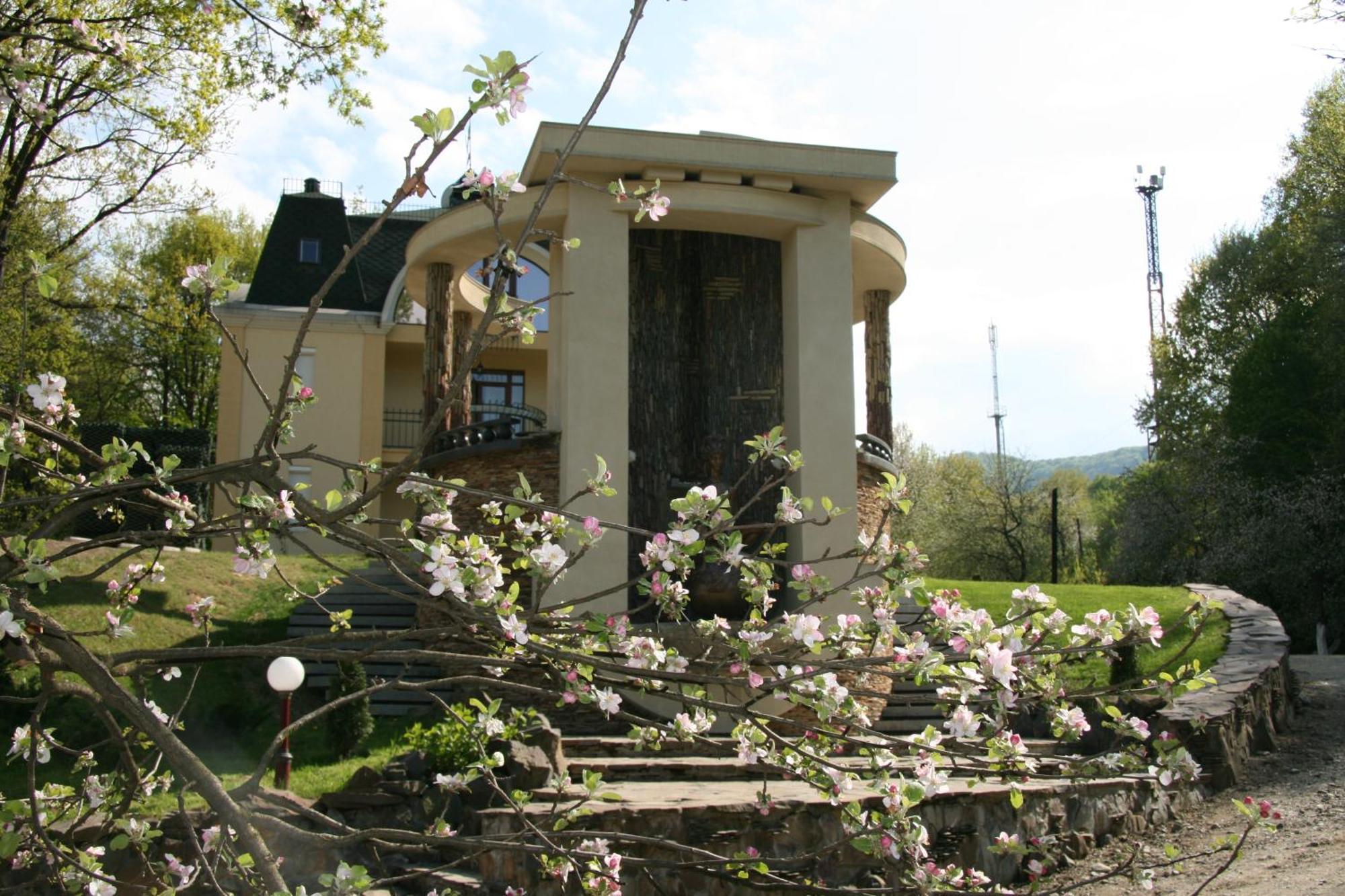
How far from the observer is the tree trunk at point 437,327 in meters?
14.2

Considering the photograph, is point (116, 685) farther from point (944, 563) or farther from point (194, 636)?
point (944, 563)

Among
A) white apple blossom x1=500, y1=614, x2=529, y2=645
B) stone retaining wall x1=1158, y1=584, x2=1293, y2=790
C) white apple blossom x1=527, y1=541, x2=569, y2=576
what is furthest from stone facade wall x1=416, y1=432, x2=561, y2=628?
white apple blossom x1=500, y1=614, x2=529, y2=645

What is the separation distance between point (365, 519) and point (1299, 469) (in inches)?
1123

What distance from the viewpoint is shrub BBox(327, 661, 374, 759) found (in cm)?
1070

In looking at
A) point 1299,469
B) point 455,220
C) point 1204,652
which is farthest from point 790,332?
point 1299,469

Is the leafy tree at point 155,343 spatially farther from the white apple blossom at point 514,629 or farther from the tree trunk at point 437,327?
the white apple blossom at point 514,629

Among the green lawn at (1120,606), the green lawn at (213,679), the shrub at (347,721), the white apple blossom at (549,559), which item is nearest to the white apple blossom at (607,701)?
the white apple blossom at (549,559)

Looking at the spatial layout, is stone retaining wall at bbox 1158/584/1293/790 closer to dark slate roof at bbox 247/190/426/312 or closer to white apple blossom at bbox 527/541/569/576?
white apple blossom at bbox 527/541/569/576

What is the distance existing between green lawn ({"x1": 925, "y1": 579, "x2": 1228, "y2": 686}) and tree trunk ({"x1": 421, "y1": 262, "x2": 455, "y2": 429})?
21.1 feet

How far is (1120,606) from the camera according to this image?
1606 centimetres

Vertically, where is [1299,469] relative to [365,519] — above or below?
above

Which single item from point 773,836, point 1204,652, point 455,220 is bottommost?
point 773,836

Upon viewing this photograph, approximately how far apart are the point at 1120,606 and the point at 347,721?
34.4 feet

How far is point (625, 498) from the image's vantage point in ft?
40.2
